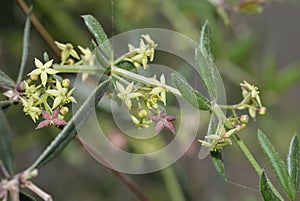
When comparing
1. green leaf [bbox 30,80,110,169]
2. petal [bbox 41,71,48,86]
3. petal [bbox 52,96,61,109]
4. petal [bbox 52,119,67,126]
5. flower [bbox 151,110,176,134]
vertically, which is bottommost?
flower [bbox 151,110,176,134]

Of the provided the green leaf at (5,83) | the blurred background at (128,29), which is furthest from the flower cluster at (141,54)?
the blurred background at (128,29)

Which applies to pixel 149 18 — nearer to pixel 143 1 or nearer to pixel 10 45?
pixel 143 1

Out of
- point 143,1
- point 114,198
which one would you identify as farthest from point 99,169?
point 143,1

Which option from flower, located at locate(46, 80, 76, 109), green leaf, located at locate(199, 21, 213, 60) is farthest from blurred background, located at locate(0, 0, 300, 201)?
flower, located at locate(46, 80, 76, 109)

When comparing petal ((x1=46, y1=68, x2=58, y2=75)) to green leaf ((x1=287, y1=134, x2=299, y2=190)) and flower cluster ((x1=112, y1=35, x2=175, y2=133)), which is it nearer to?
flower cluster ((x1=112, y1=35, x2=175, y2=133))

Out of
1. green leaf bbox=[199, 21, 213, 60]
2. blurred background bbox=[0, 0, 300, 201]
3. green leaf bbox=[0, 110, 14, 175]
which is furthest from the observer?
blurred background bbox=[0, 0, 300, 201]

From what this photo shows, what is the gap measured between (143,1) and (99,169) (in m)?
0.38

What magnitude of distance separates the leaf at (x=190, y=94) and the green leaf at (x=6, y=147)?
5.3 inches

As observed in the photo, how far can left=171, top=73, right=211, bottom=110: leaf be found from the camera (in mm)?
479

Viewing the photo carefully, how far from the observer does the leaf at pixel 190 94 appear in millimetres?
479

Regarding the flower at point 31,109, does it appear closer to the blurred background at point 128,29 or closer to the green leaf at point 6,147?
the green leaf at point 6,147

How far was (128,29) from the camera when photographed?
97 centimetres

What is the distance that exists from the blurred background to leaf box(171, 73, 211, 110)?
377mm

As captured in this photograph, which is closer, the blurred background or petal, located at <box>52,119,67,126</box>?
petal, located at <box>52,119,67,126</box>
